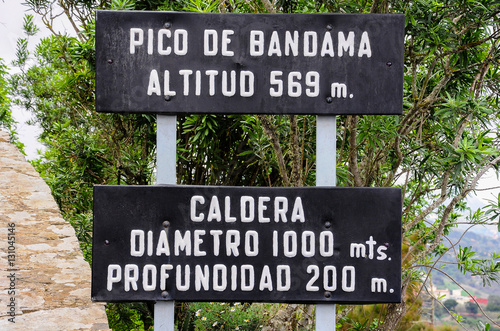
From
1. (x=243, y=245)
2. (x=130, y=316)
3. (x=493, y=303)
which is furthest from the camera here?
(x=130, y=316)

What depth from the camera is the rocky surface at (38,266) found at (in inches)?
92.1

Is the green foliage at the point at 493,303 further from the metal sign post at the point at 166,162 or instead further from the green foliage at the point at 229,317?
the metal sign post at the point at 166,162

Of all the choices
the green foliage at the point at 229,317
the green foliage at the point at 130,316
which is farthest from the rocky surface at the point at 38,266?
the green foliage at the point at 130,316

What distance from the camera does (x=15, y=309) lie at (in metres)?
2.35

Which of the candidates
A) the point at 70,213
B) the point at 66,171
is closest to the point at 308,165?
the point at 66,171

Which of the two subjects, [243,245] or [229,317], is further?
[229,317]

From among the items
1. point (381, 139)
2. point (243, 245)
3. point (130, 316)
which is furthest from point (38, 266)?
point (130, 316)

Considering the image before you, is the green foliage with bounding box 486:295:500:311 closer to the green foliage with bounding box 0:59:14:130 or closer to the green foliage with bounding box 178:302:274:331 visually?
the green foliage with bounding box 178:302:274:331

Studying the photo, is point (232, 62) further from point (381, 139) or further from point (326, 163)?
point (381, 139)

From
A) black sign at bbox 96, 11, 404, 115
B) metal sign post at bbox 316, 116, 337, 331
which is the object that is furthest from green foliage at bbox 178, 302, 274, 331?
black sign at bbox 96, 11, 404, 115

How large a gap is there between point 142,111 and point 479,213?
10.8 ft

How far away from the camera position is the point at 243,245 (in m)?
1.61

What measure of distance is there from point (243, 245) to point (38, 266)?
1.75 metres

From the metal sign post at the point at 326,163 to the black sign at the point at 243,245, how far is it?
65 millimetres
